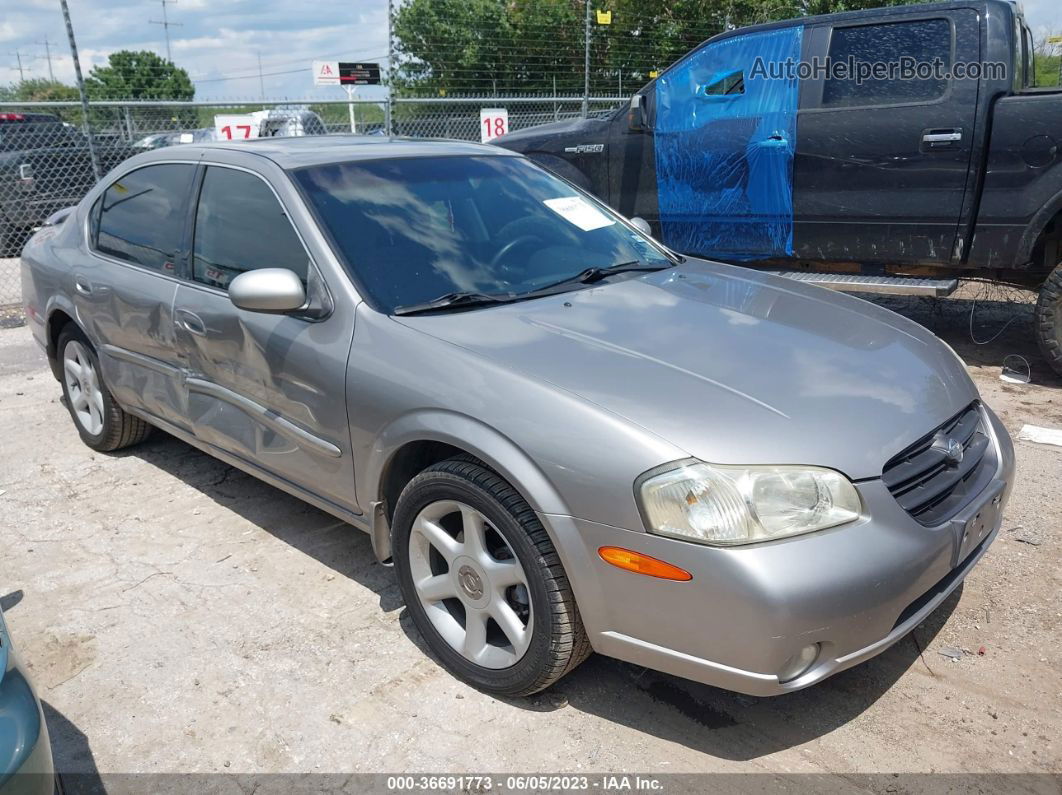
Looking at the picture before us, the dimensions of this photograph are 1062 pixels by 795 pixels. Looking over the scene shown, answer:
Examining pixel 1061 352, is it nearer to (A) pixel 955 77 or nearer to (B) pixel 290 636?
(A) pixel 955 77

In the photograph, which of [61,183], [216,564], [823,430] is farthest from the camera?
[61,183]

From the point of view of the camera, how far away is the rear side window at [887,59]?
555 centimetres

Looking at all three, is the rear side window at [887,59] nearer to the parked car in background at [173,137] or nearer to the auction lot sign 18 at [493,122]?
the auction lot sign 18 at [493,122]

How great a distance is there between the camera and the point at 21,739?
179 cm

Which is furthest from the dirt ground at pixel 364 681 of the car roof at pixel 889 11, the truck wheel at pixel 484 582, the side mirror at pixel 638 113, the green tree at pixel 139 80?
the green tree at pixel 139 80

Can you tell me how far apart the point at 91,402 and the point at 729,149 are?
4434 mm

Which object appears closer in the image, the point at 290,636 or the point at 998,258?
the point at 290,636

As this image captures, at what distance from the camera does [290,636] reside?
3.13 m

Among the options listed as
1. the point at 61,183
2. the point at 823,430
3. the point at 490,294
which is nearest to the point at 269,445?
the point at 490,294

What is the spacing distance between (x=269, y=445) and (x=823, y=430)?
6.77 feet

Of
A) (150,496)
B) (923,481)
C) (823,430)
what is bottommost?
(150,496)

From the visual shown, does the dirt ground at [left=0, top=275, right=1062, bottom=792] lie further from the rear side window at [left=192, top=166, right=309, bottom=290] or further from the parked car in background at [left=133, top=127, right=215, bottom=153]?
the parked car in background at [left=133, top=127, right=215, bottom=153]

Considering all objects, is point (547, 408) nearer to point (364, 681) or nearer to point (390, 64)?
point (364, 681)

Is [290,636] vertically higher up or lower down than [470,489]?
lower down
